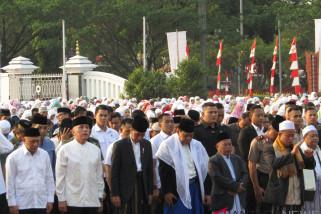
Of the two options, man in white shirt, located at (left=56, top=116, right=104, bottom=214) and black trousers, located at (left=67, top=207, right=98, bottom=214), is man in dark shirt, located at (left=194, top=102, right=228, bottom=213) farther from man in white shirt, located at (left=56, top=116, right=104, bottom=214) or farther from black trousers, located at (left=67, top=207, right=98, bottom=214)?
black trousers, located at (left=67, top=207, right=98, bottom=214)

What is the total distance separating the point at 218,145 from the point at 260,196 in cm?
126

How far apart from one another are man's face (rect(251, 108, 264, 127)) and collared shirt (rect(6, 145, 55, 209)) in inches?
172

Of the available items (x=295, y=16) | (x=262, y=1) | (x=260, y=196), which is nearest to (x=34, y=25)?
(x=295, y=16)

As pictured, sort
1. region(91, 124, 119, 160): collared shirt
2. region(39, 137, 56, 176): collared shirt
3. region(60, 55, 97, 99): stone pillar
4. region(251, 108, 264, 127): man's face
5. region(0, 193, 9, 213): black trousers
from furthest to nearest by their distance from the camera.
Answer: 1. region(60, 55, 97, 99): stone pillar
2. region(251, 108, 264, 127): man's face
3. region(91, 124, 119, 160): collared shirt
4. region(39, 137, 56, 176): collared shirt
5. region(0, 193, 9, 213): black trousers

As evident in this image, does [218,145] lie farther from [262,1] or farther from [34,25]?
[262,1]

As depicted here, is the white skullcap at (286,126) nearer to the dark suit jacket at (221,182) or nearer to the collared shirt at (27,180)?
the dark suit jacket at (221,182)

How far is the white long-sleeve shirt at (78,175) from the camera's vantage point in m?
12.0

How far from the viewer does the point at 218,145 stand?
12984 mm

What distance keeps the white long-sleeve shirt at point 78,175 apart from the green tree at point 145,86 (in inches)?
900

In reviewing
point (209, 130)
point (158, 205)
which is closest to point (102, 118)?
point (209, 130)

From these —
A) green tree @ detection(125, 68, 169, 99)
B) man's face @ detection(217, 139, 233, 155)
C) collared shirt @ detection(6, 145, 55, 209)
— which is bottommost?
collared shirt @ detection(6, 145, 55, 209)

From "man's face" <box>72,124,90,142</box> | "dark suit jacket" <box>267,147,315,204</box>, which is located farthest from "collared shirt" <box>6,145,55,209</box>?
"dark suit jacket" <box>267,147,315,204</box>

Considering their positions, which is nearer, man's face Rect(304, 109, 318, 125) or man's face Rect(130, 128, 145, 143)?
man's face Rect(130, 128, 145, 143)

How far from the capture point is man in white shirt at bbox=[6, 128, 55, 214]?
11.8 meters
